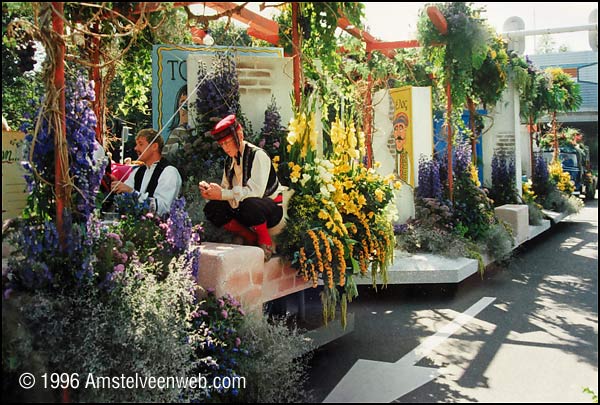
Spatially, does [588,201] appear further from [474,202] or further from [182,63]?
[182,63]

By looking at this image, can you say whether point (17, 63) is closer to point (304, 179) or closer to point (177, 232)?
point (177, 232)

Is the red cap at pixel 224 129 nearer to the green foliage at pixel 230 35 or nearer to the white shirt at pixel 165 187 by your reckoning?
the white shirt at pixel 165 187

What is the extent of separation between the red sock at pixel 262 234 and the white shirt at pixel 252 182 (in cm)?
23

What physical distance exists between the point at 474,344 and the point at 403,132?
4789 mm

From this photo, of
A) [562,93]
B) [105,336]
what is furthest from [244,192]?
[562,93]

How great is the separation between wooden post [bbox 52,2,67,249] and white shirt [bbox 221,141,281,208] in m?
1.49

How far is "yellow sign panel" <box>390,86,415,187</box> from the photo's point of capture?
9.86 metres

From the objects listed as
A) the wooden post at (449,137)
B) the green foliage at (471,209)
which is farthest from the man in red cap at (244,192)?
the wooden post at (449,137)

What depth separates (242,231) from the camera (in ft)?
17.0

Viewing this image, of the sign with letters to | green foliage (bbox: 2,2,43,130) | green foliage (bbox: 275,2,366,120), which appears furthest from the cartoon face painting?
green foliage (bbox: 2,2,43,130)

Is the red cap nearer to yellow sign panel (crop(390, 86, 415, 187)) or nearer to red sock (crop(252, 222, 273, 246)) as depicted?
red sock (crop(252, 222, 273, 246))

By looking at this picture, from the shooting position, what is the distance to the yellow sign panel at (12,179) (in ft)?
12.8

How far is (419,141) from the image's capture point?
1004 centimetres

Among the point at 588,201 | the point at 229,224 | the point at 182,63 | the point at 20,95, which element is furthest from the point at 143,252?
the point at 588,201
